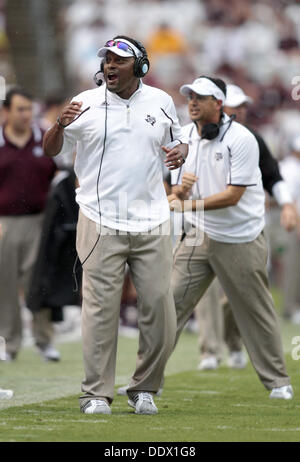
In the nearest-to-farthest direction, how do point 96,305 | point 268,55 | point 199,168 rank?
point 96,305 → point 199,168 → point 268,55

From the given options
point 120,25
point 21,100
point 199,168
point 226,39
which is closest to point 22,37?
point 120,25

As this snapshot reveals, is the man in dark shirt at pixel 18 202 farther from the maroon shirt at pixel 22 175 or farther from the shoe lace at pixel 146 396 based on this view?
the shoe lace at pixel 146 396

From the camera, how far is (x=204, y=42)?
22.3 metres

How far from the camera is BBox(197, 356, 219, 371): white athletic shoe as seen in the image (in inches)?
390

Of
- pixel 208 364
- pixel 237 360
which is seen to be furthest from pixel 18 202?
pixel 237 360

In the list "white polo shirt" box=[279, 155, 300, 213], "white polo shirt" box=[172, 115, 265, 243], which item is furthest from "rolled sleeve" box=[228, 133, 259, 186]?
"white polo shirt" box=[279, 155, 300, 213]

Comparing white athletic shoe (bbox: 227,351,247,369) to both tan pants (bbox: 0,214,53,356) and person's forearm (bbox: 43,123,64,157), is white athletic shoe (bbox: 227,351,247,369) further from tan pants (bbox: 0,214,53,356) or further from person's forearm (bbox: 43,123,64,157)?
person's forearm (bbox: 43,123,64,157)

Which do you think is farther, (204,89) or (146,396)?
(204,89)

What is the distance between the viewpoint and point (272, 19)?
2275 cm

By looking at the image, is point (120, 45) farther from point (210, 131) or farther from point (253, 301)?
point (253, 301)

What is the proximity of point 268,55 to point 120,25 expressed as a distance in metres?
2.99

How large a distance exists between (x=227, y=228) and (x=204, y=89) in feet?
3.13

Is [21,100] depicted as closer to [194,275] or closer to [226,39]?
[194,275]

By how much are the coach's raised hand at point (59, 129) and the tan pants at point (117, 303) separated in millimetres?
445
